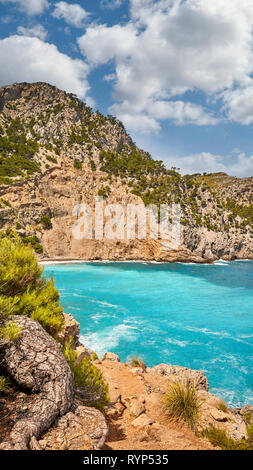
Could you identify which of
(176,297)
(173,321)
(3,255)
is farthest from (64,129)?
(3,255)

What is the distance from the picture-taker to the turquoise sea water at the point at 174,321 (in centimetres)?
1343

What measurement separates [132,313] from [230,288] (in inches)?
638

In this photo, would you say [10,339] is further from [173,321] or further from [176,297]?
[176,297]

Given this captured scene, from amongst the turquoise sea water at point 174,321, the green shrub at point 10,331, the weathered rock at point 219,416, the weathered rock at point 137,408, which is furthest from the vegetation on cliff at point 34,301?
the turquoise sea water at point 174,321

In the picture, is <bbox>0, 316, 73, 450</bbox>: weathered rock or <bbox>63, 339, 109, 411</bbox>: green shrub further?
<bbox>63, 339, 109, 411</bbox>: green shrub

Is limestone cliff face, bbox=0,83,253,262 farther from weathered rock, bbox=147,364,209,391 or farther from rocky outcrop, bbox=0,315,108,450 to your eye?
rocky outcrop, bbox=0,315,108,450

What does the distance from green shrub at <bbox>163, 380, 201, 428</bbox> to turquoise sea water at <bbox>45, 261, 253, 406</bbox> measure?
19.5ft

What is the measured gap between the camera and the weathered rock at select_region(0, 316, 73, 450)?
3.31 m

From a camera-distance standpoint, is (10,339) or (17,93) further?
(17,93)

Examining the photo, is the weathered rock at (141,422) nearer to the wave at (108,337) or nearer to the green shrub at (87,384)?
the green shrub at (87,384)

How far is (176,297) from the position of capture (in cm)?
2669

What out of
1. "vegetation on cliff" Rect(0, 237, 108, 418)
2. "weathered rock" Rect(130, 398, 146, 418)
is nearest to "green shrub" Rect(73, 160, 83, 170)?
"vegetation on cliff" Rect(0, 237, 108, 418)

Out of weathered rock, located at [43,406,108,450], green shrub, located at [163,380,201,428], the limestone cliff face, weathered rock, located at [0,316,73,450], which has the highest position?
the limestone cliff face
